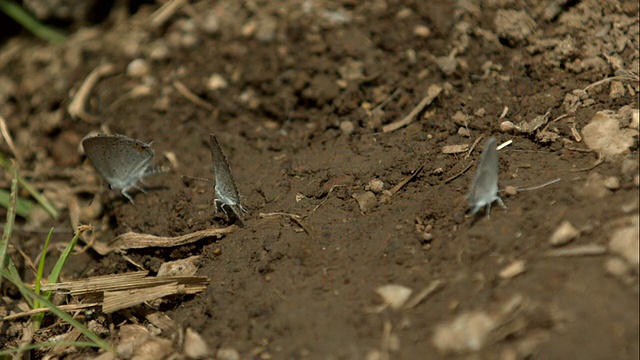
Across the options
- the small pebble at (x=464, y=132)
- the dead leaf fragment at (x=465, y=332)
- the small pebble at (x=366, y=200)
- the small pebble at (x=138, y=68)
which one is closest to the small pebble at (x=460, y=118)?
the small pebble at (x=464, y=132)

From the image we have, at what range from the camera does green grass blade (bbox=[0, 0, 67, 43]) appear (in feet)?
17.7

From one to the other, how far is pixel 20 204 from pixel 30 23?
2.09m

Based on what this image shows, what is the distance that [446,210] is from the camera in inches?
118

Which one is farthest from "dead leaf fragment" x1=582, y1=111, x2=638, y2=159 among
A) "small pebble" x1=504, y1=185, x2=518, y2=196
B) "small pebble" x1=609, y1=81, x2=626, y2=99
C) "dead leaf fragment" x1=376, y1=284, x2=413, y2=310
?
"dead leaf fragment" x1=376, y1=284, x2=413, y2=310

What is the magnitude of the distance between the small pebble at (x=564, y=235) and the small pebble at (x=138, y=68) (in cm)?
362

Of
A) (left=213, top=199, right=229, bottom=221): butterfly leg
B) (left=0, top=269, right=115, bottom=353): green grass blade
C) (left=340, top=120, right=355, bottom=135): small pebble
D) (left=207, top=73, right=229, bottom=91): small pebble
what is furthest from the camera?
(left=207, top=73, right=229, bottom=91): small pebble

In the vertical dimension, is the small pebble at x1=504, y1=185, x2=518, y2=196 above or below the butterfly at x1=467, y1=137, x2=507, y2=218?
below

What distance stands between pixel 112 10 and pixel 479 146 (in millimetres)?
4012

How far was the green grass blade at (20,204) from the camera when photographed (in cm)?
426

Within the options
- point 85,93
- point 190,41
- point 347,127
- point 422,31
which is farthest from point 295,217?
point 85,93

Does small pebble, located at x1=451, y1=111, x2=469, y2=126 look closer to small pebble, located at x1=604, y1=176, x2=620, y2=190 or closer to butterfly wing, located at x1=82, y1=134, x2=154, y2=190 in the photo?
small pebble, located at x1=604, y1=176, x2=620, y2=190

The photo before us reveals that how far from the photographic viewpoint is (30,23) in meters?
5.44

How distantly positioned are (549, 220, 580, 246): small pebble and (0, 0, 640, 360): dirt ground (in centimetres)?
2

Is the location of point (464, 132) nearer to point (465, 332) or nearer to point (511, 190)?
point (511, 190)
